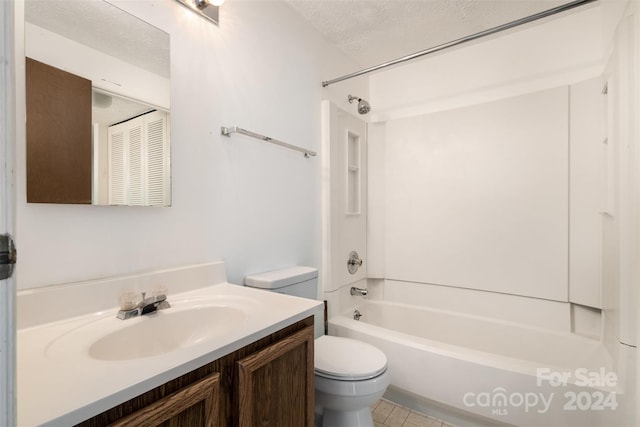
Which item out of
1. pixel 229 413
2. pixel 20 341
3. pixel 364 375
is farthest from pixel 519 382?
pixel 20 341

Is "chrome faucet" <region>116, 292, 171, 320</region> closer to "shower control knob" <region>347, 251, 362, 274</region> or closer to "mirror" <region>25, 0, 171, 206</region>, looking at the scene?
"mirror" <region>25, 0, 171, 206</region>

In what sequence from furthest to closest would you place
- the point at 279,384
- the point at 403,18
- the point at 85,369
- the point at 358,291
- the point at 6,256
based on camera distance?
the point at 358,291 < the point at 403,18 < the point at 279,384 < the point at 85,369 < the point at 6,256

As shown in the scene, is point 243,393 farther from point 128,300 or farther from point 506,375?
point 506,375

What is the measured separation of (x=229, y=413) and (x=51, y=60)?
3.78 feet

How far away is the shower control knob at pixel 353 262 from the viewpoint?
2.36m

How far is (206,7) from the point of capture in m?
1.30

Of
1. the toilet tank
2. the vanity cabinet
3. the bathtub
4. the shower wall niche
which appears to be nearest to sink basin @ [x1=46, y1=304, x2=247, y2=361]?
the vanity cabinet

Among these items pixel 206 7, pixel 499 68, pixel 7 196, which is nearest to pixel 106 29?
pixel 206 7

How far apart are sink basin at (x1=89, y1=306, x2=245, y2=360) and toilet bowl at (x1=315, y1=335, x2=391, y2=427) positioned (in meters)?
0.57

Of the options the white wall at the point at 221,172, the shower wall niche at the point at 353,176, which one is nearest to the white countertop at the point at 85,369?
the white wall at the point at 221,172

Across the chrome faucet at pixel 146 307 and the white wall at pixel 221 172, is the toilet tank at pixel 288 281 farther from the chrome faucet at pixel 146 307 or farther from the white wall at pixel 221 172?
the chrome faucet at pixel 146 307

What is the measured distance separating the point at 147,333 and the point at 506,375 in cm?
160

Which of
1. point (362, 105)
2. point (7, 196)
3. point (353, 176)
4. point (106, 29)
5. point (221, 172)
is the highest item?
point (362, 105)

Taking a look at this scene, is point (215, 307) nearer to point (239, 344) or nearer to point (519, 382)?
point (239, 344)
